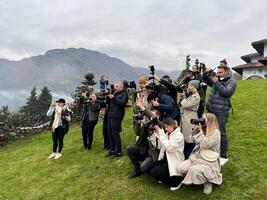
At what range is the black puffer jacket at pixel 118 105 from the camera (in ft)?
35.3

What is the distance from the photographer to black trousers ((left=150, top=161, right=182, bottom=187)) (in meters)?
8.22

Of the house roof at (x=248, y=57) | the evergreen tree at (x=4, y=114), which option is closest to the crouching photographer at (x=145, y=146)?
the evergreen tree at (x=4, y=114)

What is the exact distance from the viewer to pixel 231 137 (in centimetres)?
1178

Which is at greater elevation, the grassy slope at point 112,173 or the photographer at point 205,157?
the photographer at point 205,157

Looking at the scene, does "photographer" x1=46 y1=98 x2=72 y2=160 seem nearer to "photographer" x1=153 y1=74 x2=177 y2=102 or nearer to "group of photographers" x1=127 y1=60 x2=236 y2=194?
"group of photographers" x1=127 y1=60 x2=236 y2=194

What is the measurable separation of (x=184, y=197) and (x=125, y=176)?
7.34ft

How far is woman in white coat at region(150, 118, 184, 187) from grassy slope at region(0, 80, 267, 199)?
1.22 ft

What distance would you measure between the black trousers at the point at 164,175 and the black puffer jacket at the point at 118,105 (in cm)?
281

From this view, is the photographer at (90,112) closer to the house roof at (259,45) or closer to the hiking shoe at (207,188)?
the hiking shoe at (207,188)

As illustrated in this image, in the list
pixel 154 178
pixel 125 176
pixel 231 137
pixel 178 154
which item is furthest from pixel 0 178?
pixel 231 137

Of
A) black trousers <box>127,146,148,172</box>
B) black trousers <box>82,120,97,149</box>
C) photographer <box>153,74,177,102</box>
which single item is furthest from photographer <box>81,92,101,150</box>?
black trousers <box>127,146,148,172</box>

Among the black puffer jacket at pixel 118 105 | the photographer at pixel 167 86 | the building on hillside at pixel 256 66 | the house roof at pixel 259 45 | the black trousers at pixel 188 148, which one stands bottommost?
the black trousers at pixel 188 148

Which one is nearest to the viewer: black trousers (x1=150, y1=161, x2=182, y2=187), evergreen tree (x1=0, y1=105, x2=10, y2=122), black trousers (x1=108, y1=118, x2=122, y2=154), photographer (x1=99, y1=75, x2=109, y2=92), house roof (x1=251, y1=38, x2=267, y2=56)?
black trousers (x1=150, y1=161, x2=182, y2=187)

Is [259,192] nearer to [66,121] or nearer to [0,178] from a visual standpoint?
[66,121]
